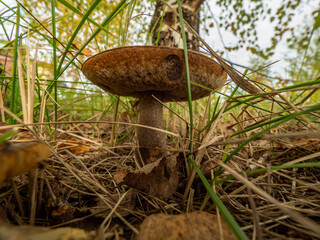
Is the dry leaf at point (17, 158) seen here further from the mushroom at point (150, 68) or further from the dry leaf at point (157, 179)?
the mushroom at point (150, 68)

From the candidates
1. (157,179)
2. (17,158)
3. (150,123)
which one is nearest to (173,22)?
(150,123)

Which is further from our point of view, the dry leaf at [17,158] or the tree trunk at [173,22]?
the tree trunk at [173,22]

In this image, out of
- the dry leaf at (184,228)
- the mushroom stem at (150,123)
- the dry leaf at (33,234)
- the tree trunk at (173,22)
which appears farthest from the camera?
the tree trunk at (173,22)

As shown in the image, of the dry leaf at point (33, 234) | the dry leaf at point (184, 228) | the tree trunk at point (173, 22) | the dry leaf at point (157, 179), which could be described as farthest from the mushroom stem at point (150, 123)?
the tree trunk at point (173, 22)

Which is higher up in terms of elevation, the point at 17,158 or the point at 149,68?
the point at 149,68

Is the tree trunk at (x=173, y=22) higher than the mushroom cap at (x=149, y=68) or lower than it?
higher

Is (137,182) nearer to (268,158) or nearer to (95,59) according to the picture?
(95,59)

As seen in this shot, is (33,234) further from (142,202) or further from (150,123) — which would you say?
(150,123)
